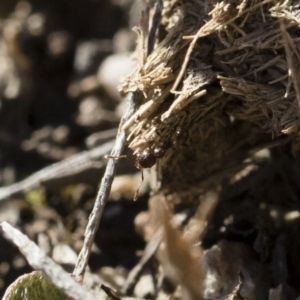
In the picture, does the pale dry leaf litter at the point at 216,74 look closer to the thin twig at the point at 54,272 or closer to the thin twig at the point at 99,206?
the thin twig at the point at 99,206

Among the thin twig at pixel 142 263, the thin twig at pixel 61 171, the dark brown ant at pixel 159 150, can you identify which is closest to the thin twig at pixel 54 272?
the dark brown ant at pixel 159 150

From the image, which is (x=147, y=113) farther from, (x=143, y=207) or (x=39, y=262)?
(x=143, y=207)

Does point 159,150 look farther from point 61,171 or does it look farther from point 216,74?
point 61,171

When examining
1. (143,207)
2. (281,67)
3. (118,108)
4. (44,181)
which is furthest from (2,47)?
(281,67)

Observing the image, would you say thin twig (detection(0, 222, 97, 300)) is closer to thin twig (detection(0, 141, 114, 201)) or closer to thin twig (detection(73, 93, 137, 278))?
thin twig (detection(73, 93, 137, 278))

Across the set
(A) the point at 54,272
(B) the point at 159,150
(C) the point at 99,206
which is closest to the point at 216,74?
(B) the point at 159,150

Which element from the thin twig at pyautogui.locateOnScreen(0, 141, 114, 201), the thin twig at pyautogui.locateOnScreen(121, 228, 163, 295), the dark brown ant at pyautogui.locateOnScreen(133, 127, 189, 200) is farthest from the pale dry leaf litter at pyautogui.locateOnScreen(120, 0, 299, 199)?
the thin twig at pyautogui.locateOnScreen(0, 141, 114, 201)
